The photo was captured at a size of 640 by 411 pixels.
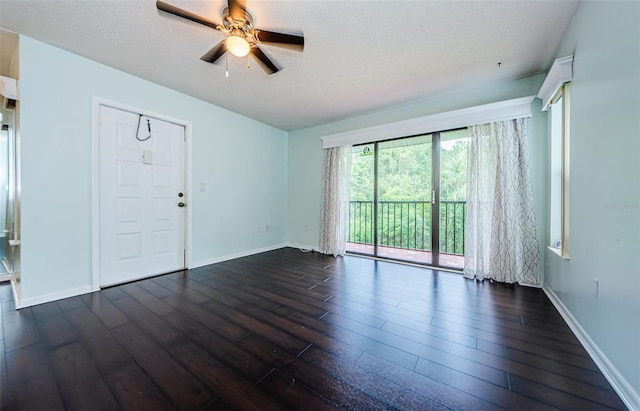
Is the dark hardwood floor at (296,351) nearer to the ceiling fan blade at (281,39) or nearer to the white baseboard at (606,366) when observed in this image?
the white baseboard at (606,366)

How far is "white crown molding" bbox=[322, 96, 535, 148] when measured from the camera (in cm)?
270

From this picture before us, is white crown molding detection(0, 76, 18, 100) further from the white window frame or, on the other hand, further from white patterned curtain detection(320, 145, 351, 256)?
the white window frame

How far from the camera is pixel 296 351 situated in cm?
152

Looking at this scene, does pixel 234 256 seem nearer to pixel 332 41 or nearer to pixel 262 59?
pixel 262 59

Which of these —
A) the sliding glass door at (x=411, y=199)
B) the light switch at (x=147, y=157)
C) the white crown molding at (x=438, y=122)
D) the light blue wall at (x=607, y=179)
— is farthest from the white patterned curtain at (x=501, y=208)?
the light switch at (x=147, y=157)

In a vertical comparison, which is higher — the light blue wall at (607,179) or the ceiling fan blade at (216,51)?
the ceiling fan blade at (216,51)

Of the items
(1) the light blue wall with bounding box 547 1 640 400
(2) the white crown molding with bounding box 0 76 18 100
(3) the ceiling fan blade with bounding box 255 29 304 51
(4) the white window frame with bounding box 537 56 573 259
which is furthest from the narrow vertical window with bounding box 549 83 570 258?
(2) the white crown molding with bounding box 0 76 18 100

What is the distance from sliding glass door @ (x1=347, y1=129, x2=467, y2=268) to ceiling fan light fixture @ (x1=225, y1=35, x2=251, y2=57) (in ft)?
8.57

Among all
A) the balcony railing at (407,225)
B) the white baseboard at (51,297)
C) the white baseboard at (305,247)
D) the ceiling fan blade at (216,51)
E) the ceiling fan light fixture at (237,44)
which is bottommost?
the white baseboard at (51,297)

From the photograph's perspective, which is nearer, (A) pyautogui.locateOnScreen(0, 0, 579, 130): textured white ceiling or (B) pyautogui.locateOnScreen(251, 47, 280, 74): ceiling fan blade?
(A) pyautogui.locateOnScreen(0, 0, 579, 130): textured white ceiling

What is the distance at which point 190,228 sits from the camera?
11.0 ft

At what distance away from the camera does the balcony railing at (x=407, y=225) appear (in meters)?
3.54

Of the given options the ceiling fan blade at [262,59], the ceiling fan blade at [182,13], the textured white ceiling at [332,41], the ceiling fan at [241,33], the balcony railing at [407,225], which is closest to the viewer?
the ceiling fan blade at [182,13]

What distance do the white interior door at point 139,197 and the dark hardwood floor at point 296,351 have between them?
17.3 inches
